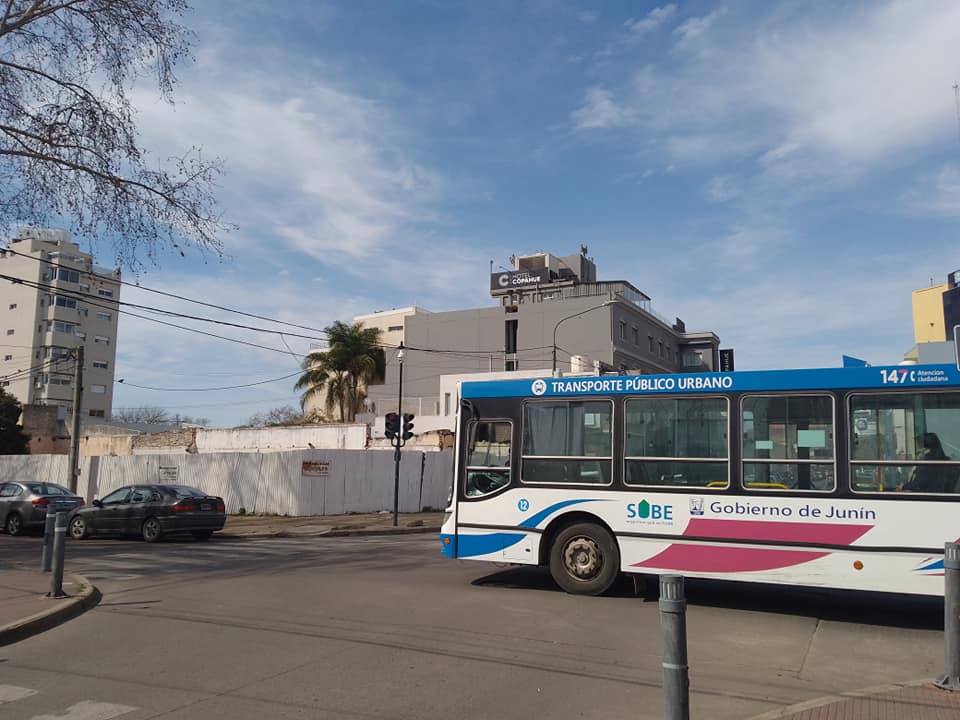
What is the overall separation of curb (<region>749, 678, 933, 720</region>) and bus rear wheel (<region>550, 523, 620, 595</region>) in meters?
3.95

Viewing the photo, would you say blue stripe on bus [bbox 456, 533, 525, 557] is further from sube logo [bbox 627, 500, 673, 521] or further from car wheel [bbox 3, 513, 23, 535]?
car wheel [bbox 3, 513, 23, 535]

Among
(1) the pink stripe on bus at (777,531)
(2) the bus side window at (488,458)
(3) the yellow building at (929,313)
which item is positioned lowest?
(1) the pink stripe on bus at (777,531)

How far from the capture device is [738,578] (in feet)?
29.6

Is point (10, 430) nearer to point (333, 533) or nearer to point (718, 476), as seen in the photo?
point (333, 533)

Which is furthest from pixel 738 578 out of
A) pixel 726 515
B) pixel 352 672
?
pixel 352 672

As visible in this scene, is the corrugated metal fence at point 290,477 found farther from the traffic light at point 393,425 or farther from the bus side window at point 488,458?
the bus side window at point 488,458

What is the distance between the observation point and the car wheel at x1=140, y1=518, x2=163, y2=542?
60.2 ft

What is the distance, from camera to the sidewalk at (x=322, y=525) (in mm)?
21172

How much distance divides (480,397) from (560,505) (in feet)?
6.52

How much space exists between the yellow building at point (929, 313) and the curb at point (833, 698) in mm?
46774

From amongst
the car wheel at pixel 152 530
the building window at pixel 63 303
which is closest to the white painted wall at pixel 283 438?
the car wheel at pixel 152 530

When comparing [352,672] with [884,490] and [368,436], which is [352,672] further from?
[368,436]

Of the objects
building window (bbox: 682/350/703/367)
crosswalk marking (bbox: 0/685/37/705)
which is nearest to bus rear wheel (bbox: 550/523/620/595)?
crosswalk marking (bbox: 0/685/37/705)

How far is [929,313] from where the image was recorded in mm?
48469
